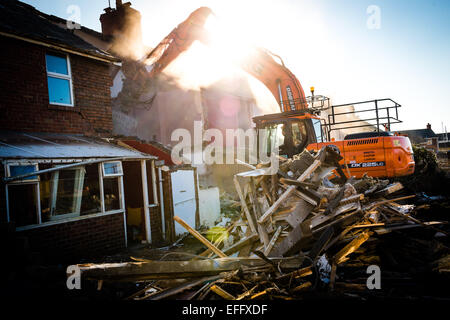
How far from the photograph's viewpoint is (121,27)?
17922 millimetres

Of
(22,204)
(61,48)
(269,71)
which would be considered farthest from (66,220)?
(269,71)

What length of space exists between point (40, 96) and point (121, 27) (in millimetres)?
12711

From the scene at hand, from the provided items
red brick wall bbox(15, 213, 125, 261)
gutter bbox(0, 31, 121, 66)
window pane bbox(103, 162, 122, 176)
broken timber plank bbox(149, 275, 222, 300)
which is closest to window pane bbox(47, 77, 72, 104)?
gutter bbox(0, 31, 121, 66)

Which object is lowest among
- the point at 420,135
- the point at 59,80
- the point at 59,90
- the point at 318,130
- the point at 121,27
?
the point at 318,130

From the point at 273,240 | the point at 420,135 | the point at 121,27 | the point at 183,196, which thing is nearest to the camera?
the point at 273,240

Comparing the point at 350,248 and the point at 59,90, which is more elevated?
the point at 59,90

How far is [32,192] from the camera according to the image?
256 inches

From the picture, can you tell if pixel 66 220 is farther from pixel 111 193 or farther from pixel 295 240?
pixel 295 240

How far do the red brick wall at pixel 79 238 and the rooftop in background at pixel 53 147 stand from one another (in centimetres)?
186

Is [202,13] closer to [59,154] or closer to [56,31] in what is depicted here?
[56,31]

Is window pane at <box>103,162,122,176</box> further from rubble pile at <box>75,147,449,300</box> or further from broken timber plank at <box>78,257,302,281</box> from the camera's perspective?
broken timber plank at <box>78,257,302,281</box>

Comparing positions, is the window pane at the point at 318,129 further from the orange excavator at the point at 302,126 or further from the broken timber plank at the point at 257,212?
the broken timber plank at the point at 257,212

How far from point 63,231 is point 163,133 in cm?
1353

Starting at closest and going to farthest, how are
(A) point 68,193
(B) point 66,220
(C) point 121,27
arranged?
(B) point 66,220 < (A) point 68,193 < (C) point 121,27
